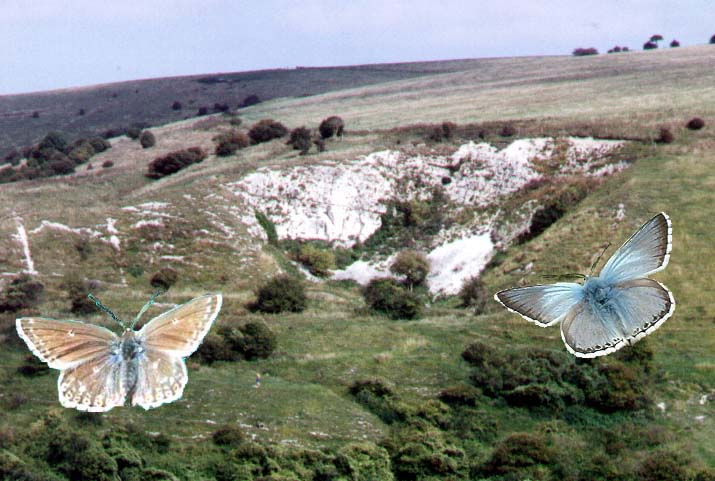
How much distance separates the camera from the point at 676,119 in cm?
9300

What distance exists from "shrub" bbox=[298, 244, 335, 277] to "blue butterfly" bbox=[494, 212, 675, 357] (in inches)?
2864

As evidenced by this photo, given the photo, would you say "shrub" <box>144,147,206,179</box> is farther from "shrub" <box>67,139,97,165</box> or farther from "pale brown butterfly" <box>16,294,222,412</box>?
"pale brown butterfly" <box>16,294,222,412</box>

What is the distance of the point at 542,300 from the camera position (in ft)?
29.6

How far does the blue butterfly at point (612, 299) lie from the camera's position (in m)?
8.34

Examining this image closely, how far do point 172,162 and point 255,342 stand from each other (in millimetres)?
73964

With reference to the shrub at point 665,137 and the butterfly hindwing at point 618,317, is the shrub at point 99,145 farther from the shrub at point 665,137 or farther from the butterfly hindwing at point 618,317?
the butterfly hindwing at point 618,317

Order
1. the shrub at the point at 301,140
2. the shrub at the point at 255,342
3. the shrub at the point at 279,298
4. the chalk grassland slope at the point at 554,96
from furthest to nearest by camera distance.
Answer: the shrub at the point at 301,140
the chalk grassland slope at the point at 554,96
the shrub at the point at 279,298
the shrub at the point at 255,342

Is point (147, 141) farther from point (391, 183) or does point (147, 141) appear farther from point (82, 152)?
point (391, 183)

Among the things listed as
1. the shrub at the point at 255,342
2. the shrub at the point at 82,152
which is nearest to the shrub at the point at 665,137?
the shrub at the point at 255,342

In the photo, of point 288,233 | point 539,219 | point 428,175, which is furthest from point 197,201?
point 539,219

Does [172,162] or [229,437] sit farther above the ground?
[172,162]

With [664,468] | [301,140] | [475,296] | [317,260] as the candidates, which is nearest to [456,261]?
[317,260]

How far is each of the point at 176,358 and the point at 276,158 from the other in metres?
101

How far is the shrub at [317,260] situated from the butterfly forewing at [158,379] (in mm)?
71788
